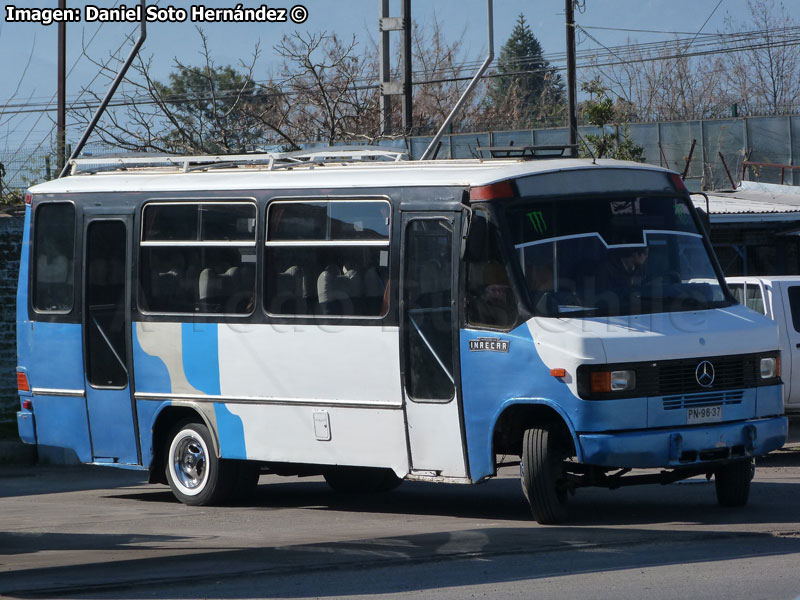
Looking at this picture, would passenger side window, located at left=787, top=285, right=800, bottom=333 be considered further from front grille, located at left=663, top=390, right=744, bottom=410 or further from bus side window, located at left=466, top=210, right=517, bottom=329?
bus side window, located at left=466, top=210, right=517, bottom=329

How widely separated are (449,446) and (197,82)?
5345 cm

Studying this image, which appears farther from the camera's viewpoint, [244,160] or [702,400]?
[244,160]

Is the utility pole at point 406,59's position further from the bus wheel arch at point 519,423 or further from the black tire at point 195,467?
the bus wheel arch at point 519,423

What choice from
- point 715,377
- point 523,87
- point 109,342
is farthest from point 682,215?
point 523,87

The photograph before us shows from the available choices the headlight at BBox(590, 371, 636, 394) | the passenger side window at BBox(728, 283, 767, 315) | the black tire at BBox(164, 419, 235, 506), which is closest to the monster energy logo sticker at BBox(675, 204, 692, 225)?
the headlight at BBox(590, 371, 636, 394)

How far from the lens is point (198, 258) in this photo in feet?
39.1

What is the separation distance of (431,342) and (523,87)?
96994 mm

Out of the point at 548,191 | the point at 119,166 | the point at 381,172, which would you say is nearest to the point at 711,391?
the point at 548,191

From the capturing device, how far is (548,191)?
10.2m

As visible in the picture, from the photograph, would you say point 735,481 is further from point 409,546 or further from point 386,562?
point 386,562

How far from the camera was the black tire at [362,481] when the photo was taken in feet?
42.3

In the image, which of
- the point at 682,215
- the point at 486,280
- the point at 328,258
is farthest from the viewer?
the point at 328,258

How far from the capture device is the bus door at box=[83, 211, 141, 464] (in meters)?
12.3

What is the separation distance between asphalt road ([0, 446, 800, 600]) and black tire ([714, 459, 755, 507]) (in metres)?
0.13
